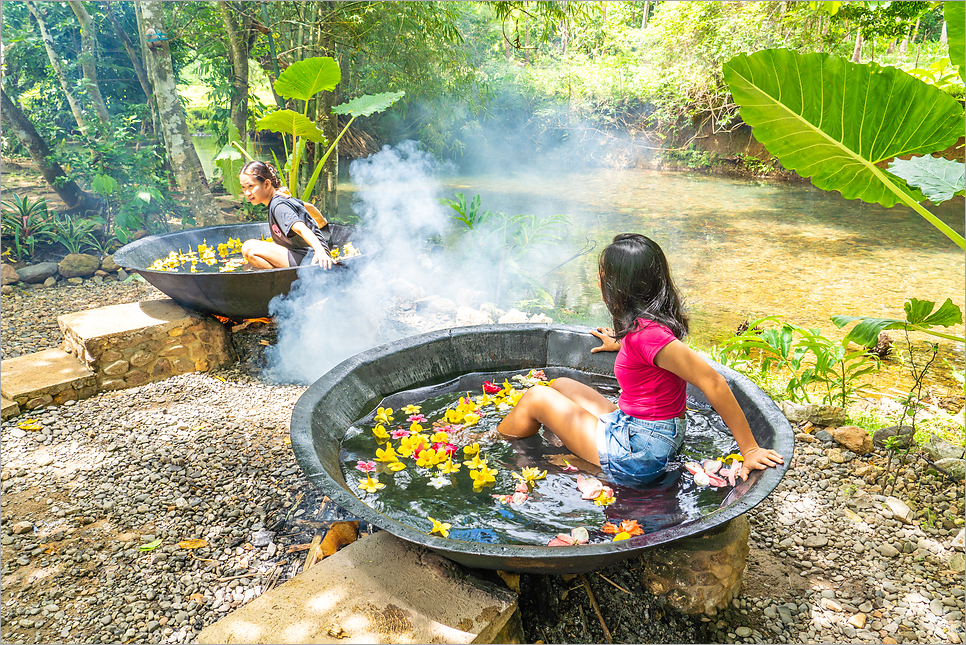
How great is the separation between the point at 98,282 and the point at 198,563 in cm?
437

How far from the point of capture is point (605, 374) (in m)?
2.65

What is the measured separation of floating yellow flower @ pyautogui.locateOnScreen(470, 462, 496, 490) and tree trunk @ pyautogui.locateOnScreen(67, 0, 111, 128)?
6497mm

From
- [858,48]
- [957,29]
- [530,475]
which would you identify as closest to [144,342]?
[530,475]

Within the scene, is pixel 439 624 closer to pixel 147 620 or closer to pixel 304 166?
pixel 147 620

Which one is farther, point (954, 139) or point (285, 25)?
point (285, 25)

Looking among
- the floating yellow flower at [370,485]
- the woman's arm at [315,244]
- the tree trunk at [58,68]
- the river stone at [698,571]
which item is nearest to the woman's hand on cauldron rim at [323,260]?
the woman's arm at [315,244]

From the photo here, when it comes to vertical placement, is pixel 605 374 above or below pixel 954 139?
below

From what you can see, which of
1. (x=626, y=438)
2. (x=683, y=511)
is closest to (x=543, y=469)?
(x=626, y=438)

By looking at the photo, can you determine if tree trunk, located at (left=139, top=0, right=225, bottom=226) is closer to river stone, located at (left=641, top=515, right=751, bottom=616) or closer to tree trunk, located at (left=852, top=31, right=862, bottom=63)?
river stone, located at (left=641, top=515, right=751, bottom=616)

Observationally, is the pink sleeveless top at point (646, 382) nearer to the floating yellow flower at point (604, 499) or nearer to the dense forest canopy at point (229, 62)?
the floating yellow flower at point (604, 499)

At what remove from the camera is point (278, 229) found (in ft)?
12.0

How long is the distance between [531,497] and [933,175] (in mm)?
1769

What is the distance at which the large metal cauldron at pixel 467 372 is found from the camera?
55.1 inches

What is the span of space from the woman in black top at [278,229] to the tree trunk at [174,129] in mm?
2548
